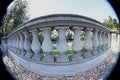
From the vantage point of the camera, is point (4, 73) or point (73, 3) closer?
point (73, 3)

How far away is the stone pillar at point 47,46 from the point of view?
190cm

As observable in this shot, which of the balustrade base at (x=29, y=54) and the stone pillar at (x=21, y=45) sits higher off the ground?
the stone pillar at (x=21, y=45)

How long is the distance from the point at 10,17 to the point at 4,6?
0.14 metres

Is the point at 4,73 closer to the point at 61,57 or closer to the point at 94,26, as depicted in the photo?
the point at 61,57

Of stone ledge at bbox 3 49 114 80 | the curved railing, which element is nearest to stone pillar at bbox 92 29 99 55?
the curved railing

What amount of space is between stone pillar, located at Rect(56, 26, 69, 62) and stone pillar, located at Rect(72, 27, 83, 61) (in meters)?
0.05

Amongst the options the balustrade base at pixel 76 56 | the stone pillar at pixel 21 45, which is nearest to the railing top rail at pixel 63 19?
the stone pillar at pixel 21 45

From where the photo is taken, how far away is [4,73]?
7.60ft

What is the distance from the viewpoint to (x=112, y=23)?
2025mm

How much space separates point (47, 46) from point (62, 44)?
0.10 m

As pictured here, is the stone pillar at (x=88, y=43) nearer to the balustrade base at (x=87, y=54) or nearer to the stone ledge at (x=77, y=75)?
the balustrade base at (x=87, y=54)

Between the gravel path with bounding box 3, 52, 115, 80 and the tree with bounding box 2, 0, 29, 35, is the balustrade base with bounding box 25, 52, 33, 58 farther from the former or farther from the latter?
the tree with bounding box 2, 0, 29, 35

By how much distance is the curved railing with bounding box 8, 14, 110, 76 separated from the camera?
→ 188cm

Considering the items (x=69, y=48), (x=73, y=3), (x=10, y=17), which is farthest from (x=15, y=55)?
(x=73, y=3)
